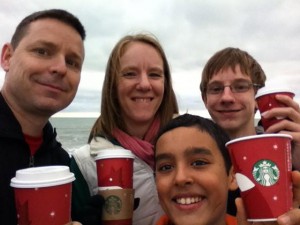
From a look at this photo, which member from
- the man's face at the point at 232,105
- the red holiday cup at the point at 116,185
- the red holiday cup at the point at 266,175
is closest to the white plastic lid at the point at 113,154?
the red holiday cup at the point at 116,185

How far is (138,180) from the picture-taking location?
2633mm

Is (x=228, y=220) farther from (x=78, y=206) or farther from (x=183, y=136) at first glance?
(x=78, y=206)

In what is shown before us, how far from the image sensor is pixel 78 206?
2342 mm

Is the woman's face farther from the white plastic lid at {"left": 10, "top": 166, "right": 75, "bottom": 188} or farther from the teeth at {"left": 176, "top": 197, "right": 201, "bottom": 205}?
the white plastic lid at {"left": 10, "top": 166, "right": 75, "bottom": 188}

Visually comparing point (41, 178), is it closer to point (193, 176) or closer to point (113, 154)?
point (113, 154)

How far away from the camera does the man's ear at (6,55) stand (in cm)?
261

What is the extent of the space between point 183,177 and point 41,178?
837 millimetres

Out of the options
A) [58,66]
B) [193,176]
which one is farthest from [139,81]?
[193,176]

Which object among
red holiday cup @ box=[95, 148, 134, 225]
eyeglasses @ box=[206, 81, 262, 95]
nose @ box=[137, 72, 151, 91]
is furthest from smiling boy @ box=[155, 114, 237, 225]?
eyeglasses @ box=[206, 81, 262, 95]

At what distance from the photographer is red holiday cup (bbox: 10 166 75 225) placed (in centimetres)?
167

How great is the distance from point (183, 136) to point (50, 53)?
116 centimetres

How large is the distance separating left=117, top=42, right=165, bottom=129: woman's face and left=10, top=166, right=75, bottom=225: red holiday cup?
122 cm

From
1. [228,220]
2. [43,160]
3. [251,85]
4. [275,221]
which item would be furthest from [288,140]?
[43,160]

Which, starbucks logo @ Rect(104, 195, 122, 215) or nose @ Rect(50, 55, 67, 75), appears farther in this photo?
nose @ Rect(50, 55, 67, 75)
